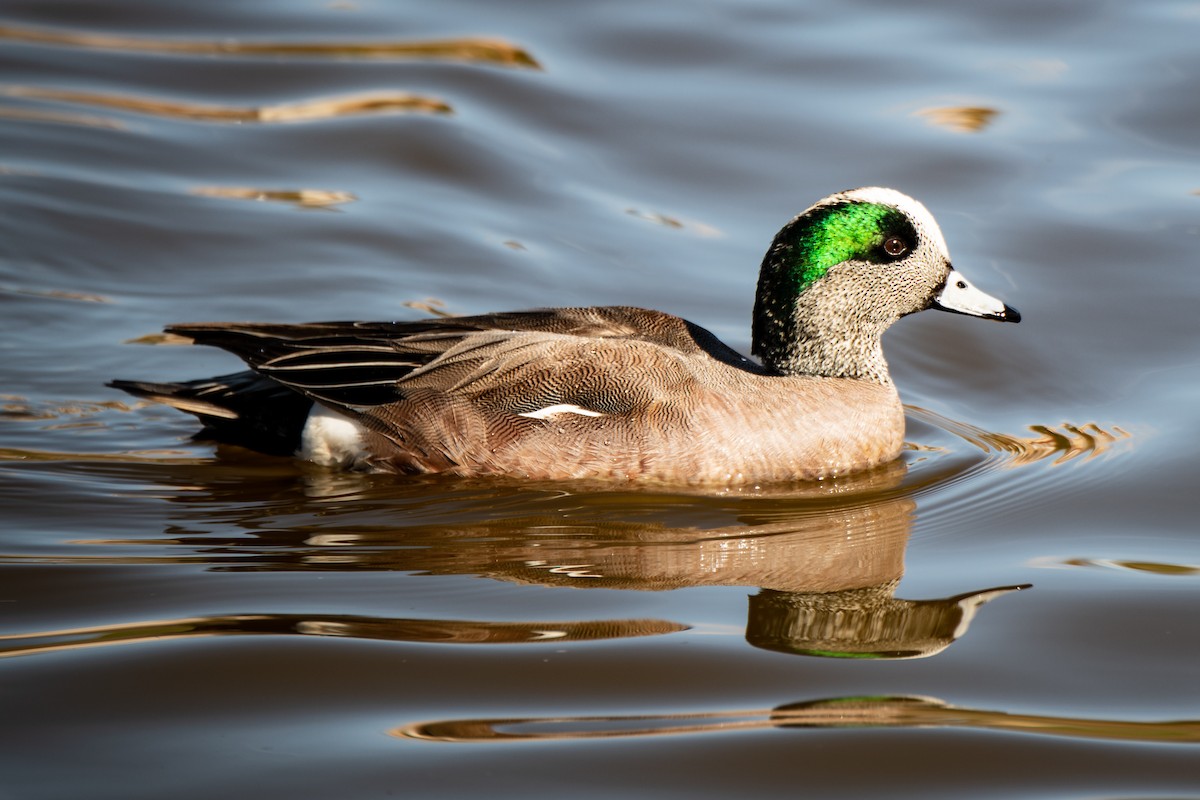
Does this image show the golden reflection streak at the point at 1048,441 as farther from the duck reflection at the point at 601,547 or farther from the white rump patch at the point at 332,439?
the white rump patch at the point at 332,439

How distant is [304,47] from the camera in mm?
10320

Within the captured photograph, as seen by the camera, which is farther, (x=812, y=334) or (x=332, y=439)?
(x=812, y=334)

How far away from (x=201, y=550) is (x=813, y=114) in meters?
5.51

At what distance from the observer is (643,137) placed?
9.25 m

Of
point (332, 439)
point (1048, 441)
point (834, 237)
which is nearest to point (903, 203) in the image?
point (834, 237)

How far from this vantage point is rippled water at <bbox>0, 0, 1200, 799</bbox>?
4000 millimetres

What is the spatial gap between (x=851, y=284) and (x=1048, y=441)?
1.01 m

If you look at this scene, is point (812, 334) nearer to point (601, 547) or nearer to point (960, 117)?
point (601, 547)

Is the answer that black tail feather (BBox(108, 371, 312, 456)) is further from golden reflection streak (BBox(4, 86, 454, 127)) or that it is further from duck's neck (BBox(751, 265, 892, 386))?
golden reflection streak (BBox(4, 86, 454, 127))

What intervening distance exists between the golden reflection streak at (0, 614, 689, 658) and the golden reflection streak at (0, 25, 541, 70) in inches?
246

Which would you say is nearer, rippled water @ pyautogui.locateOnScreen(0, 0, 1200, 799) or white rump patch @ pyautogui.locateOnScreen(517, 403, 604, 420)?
rippled water @ pyautogui.locateOnScreen(0, 0, 1200, 799)

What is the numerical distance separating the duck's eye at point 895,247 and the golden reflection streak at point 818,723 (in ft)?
7.75

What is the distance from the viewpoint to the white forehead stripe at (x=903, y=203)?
6020 mm

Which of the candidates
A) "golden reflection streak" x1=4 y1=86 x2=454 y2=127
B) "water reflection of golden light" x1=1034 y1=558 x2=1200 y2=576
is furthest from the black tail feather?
"golden reflection streak" x1=4 y1=86 x2=454 y2=127
